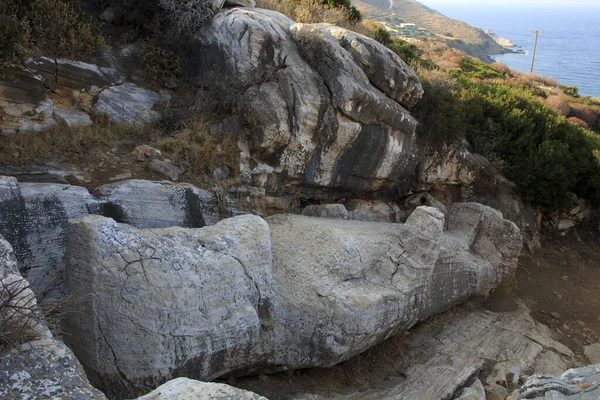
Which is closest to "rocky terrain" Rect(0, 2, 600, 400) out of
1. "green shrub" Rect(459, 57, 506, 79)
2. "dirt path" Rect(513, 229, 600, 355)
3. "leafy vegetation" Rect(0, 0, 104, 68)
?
"leafy vegetation" Rect(0, 0, 104, 68)

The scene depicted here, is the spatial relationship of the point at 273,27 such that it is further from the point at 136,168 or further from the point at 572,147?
the point at 572,147

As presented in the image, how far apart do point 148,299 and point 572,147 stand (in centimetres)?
1145

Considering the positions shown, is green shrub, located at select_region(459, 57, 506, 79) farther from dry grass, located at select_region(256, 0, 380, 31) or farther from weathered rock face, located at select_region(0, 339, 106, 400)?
weathered rock face, located at select_region(0, 339, 106, 400)

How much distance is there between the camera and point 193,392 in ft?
11.8

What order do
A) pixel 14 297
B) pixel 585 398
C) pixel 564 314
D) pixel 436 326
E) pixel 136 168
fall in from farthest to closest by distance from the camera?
pixel 564 314
pixel 436 326
pixel 136 168
pixel 585 398
pixel 14 297

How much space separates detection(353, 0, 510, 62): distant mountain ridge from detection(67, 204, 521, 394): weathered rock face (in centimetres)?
4194

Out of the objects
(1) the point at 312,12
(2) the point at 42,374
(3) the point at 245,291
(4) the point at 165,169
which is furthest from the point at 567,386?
(1) the point at 312,12

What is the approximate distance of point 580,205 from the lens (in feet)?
39.8

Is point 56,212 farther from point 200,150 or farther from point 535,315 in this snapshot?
point 535,315

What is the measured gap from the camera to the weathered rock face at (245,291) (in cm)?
482

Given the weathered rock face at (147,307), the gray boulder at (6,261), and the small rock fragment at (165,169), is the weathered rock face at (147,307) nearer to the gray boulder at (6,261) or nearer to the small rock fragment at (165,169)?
the gray boulder at (6,261)

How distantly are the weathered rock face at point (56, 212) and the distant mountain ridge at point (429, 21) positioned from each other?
1698 inches

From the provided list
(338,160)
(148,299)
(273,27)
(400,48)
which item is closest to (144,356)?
(148,299)

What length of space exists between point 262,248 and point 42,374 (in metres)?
2.90
